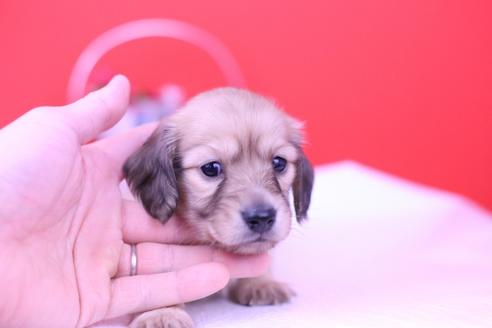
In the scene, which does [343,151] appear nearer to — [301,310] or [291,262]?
[291,262]

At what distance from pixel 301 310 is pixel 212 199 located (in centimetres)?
42

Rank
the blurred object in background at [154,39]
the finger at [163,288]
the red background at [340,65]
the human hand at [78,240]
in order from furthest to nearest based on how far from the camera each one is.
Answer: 1. the red background at [340,65]
2. the blurred object in background at [154,39]
3. the finger at [163,288]
4. the human hand at [78,240]

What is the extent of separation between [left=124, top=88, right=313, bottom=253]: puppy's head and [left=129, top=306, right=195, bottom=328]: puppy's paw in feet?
0.81

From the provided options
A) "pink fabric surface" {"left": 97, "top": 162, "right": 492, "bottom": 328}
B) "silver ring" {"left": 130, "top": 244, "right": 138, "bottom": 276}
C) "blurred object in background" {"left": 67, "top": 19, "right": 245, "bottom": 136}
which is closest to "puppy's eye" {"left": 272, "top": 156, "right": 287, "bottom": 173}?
"pink fabric surface" {"left": 97, "top": 162, "right": 492, "bottom": 328}

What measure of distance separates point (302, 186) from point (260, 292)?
44 cm

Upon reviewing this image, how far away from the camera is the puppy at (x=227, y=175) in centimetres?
163

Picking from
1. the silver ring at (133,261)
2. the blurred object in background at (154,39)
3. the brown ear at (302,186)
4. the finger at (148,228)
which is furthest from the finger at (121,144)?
the blurred object in background at (154,39)

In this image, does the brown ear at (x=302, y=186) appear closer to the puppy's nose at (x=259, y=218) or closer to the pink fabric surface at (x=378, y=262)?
the pink fabric surface at (x=378, y=262)

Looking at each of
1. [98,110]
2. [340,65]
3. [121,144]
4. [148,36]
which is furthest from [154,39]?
[98,110]

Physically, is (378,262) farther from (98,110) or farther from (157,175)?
(98,110)

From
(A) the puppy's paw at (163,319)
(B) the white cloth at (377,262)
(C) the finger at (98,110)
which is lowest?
(B) the white cloth at (377,262)

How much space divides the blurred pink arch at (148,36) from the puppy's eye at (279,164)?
7.00ft

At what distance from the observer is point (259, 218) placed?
1.59 m

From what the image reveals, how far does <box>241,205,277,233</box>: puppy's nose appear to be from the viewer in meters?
1.59
